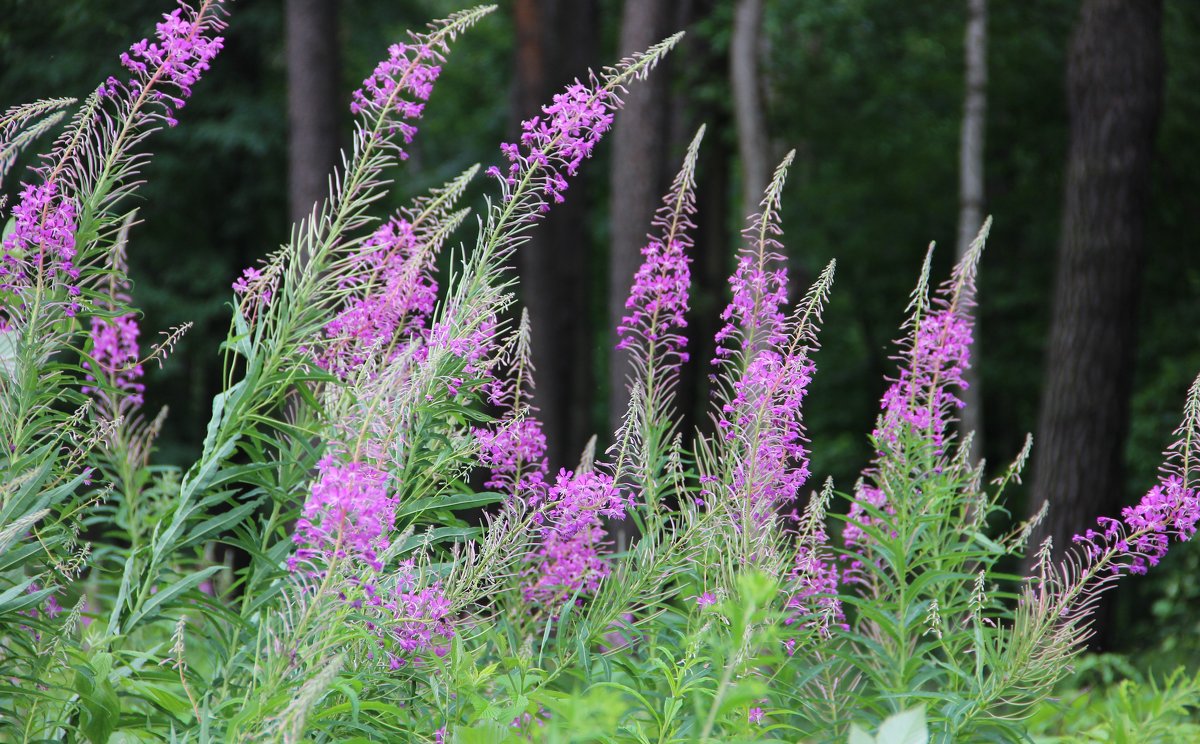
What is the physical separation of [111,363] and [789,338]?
7.97 feet

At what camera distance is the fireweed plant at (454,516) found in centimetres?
275

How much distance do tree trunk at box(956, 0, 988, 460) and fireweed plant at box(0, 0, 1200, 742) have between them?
1001 cm

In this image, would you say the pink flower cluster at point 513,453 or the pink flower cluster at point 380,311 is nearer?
→ the pink flower cluster at point 513,453

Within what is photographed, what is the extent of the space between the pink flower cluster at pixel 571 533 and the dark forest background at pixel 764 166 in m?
7.97

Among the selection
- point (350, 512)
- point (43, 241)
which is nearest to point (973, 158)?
point (43, 241)

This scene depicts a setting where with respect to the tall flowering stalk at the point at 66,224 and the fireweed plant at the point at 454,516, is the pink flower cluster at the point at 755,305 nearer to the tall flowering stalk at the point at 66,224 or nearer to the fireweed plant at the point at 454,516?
the fireweed plant at the point at 454,516

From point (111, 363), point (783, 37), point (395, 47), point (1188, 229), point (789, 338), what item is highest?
point (783, 37)

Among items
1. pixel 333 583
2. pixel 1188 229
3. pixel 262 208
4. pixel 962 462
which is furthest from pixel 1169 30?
pixel 333 583

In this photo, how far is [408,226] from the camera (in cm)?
359

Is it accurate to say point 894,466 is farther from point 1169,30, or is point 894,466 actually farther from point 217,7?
point 1169,30

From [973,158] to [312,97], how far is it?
763 cm

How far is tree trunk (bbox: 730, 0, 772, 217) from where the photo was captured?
13.8 meters

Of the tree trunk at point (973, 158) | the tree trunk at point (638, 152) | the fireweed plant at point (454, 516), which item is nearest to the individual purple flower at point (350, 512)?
→ the fireweed plant at point (454, 516)

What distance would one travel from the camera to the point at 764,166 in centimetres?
1396
